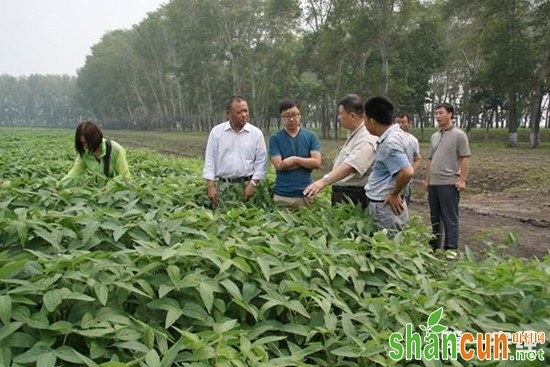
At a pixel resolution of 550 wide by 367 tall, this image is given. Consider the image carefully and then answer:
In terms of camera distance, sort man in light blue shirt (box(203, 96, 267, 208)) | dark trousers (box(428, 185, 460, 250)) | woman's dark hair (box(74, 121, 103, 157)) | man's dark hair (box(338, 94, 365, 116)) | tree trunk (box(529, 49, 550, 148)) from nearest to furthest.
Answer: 1. man's dark hair (box(338, 94, 365, 116))
2. woman's dark hair (box(74, 121, 103, 157))
3. man in light blue shirt (box(203, 96, 267, 208))
4. dark trousers (box(428, 185, 460, 250))
5. tree trunk (box(529, 49, 550, 148))

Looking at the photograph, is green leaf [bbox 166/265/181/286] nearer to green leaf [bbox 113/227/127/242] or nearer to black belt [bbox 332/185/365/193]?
green leaf [bbox 113/227/127/242]

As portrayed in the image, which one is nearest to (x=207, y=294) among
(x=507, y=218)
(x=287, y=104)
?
(x=287, y=104)

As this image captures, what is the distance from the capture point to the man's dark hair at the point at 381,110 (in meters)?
3.71

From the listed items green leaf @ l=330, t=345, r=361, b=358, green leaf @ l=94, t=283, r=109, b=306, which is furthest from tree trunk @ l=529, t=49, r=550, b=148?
green leaf @ l=94, t=283, r=109, b=306

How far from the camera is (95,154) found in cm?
480

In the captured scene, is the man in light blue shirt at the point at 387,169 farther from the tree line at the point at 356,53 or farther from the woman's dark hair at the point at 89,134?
the tree line at the point at 356,53

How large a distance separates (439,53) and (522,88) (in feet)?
33.9

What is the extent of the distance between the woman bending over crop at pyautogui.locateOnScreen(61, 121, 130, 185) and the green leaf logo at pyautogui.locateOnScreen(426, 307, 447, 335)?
3.44 meters

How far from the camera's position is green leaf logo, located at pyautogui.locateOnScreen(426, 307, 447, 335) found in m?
2.02

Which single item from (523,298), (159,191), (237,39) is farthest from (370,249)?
(237,39)

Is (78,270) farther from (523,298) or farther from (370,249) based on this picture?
(523,298)

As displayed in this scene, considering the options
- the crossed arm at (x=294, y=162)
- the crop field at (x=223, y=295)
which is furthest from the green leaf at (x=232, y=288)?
the crossed arm at (x=294, y=162)

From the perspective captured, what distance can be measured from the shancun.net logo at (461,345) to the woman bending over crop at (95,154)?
346 cm

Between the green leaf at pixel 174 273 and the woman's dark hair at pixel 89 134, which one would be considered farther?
the woman's dark hair at pixel 89 134
